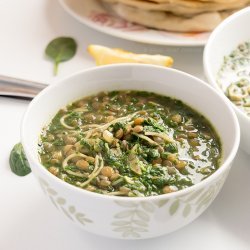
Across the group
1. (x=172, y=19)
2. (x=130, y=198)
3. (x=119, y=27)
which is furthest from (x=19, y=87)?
(x=130, y=198)

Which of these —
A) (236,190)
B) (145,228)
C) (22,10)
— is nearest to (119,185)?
(145,228)

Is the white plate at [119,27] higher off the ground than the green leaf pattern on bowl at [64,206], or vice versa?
the green leaf pattern on bowl at [64,206]

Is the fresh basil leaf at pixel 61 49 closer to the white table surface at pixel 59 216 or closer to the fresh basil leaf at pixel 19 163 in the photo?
the white table surface at pixel 59 216

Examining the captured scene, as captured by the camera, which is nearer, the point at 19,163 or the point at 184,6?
the point at 19,163

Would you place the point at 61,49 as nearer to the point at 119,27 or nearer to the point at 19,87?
the point at 119,27

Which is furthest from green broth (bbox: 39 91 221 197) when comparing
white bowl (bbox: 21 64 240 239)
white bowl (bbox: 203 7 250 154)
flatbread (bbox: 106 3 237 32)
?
flatbread (bbox: 106 3 237 32)

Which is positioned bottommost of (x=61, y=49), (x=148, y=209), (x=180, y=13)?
(x=61, y=49)

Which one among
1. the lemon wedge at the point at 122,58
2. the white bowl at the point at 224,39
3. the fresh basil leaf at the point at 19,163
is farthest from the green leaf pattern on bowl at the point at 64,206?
the lemon wedge at the point at 122,58
